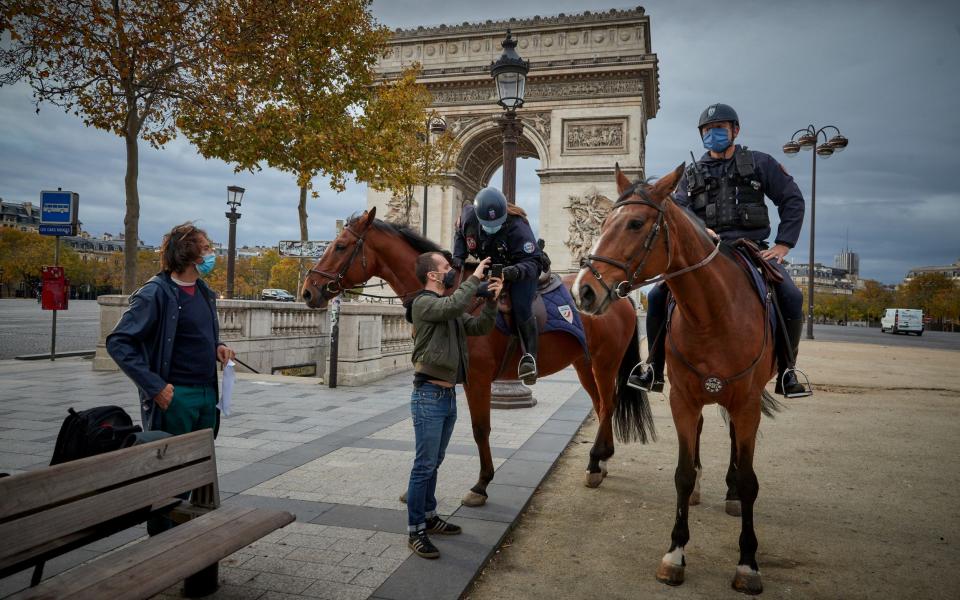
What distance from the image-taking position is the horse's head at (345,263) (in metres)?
4.62

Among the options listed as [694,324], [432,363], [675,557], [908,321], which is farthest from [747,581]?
[908,321]

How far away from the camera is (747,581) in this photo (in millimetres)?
3369

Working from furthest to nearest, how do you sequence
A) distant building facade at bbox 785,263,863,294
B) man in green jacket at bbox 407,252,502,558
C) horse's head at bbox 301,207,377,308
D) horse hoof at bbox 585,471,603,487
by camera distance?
distant building facade at bbox 785,263,863,294 < horse hoof at bbox 585,471,603,487 < horse's head at bbox 301,207,377,308 < man in green jacket at bbox 407,252,502,558

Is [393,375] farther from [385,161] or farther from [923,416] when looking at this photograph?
[923,416]

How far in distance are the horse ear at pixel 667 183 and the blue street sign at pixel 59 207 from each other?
47.9 feet

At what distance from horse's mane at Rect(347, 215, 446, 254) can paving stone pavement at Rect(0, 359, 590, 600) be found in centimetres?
196

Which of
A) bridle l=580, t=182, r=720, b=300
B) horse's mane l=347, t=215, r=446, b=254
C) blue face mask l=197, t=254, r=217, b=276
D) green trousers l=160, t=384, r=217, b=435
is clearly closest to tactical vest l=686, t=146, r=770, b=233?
bridle l=580, t=182, r=720, b=300

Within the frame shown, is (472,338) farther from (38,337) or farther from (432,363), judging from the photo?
(38,337)

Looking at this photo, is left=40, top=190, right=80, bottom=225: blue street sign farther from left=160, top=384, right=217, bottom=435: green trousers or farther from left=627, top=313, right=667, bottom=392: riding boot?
left=627, top=313, right=667, bottom=392: riding boot

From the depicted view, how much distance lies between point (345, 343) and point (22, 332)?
544 inches

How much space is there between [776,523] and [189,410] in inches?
164

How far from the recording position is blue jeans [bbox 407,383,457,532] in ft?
11.8

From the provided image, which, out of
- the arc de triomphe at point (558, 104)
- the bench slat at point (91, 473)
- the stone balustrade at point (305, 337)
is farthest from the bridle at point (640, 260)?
the arc de triomphe at point (558, 104)

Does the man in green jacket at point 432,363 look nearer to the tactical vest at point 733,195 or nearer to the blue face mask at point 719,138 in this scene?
the tactical vest at point 733,195
